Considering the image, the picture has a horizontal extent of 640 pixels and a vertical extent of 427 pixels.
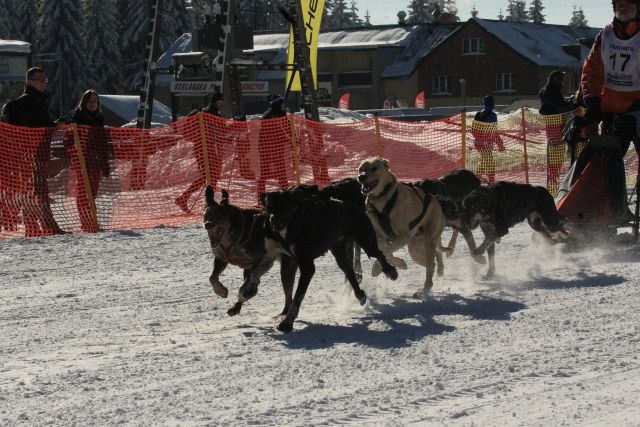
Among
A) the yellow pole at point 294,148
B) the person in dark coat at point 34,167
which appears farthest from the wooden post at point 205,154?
the person in dark coat at point 34,167

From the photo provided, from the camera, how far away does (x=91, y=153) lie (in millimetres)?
13078

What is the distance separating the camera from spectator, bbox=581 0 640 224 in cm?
934

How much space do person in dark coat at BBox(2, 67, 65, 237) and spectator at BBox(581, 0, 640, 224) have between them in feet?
20.4

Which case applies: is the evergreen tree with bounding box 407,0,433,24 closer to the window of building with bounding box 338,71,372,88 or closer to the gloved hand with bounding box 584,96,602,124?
the window of building with bounding box 338,71,372,88

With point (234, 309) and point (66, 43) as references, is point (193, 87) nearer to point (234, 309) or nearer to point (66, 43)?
point (234, 309)

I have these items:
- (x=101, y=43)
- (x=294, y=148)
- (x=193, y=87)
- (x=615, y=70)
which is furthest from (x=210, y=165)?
(x=101, y=43)

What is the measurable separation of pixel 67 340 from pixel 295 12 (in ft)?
43.9

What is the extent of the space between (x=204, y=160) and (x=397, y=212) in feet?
21.9

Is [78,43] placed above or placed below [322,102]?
above

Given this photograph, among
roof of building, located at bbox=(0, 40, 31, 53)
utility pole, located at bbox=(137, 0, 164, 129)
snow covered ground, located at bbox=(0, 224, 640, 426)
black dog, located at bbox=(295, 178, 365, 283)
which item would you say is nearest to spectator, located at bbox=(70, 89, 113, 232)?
snow covered ground, located at bbox=(0, 224, 640, 426)

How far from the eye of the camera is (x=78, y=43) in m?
66.7

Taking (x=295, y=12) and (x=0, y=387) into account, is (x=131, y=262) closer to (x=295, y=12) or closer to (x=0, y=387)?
(x=0, y=387)

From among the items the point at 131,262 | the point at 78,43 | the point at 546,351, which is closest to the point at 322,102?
the point at 78,43

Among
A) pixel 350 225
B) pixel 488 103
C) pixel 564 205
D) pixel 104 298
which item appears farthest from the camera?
pixel 488 103
